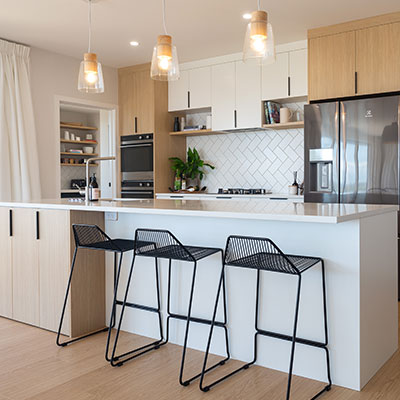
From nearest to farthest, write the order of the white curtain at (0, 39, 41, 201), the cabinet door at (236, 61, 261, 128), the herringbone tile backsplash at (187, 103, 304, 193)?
the white curtain at (0, 39, 41, 201) → the cabinet door at (236, 61, 261, 128) → the herringbone tile backsplash at (187, 103, 304, 193)

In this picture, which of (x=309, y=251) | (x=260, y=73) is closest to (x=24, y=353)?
(x=309, y=251)

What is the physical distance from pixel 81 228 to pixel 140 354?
87 cm

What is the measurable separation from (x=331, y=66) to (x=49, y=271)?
3317 millimetres

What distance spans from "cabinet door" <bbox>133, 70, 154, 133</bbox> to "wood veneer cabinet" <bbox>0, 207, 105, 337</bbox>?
281 centimetres

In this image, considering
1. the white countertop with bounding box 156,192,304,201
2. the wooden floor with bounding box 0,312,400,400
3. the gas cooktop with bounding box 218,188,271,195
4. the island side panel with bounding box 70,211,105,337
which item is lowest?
the wooden floor with bounding box 0,312,400,400

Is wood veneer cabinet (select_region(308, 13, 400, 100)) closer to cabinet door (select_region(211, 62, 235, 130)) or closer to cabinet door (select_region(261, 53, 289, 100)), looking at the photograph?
cabinet door (select_region(261, 53, 289, 100))

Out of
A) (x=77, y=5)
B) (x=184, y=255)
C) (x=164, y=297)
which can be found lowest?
(x=164, y=297)

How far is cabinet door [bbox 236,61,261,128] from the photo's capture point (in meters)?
5.32

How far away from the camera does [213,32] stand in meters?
4.77

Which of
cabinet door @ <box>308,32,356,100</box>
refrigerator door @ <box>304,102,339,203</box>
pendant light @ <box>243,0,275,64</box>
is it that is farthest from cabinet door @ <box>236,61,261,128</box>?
pendant light @ <box>243,0,275,64</box>

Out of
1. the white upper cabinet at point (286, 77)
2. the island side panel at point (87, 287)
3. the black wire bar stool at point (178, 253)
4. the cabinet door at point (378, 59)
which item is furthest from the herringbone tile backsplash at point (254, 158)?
the black wire bar stool at point (178, 253)

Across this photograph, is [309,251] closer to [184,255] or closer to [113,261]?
[184,255]

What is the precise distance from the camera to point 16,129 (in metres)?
5.05

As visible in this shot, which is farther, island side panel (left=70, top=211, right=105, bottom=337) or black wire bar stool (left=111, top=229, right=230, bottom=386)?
island side panel (left=70, top=211, right=105, bottom=337)
